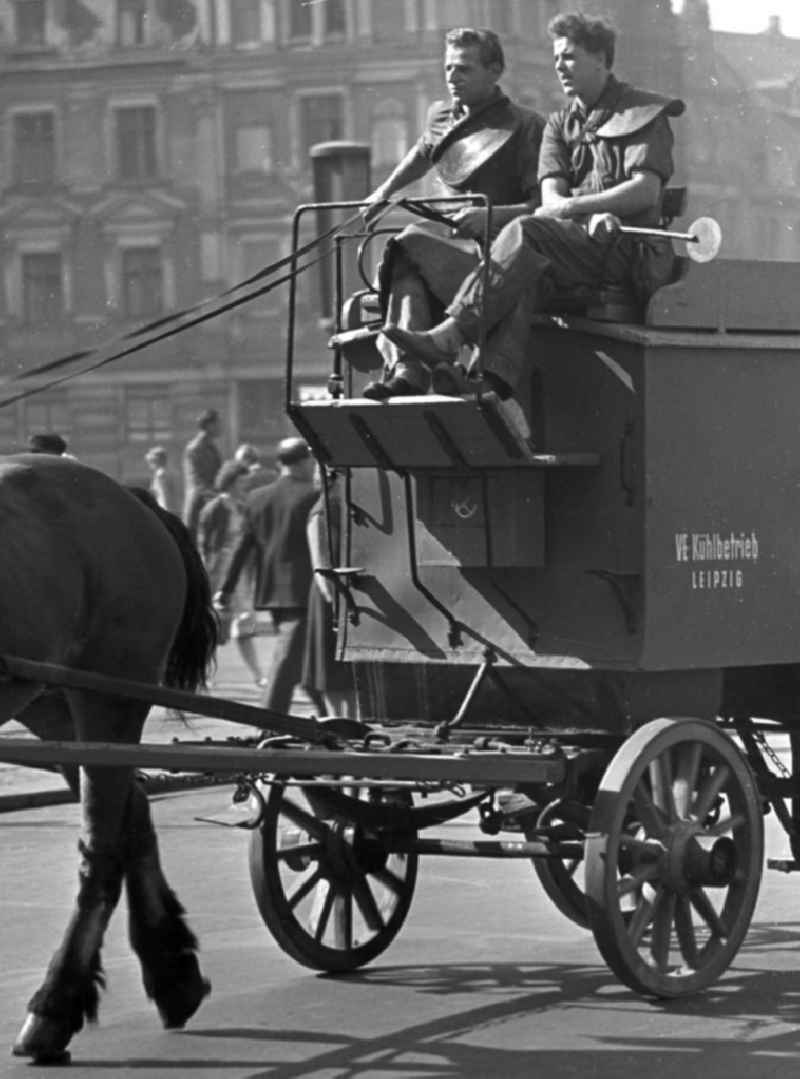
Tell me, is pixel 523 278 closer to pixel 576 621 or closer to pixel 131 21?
pixel 576 621

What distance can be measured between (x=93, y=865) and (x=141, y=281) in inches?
1600

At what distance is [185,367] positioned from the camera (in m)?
46.1

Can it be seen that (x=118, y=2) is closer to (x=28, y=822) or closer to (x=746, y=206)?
(x=746, y=206)

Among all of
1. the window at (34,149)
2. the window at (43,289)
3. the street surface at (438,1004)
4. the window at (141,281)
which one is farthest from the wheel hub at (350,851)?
the window at (34,149)

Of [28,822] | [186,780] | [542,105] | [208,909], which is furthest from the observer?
[542,105]

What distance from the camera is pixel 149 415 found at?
45656mm

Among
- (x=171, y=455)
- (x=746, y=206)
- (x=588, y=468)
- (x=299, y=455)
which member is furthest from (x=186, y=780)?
(x=171, y=455)

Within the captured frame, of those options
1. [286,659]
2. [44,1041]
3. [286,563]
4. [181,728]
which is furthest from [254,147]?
[44,1041]

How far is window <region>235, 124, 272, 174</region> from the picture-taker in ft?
152

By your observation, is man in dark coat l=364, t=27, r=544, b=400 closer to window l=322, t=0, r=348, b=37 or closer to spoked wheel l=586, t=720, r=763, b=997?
spoked wheel l=586, t=720, r=763, b=997

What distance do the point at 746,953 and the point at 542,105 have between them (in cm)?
3066

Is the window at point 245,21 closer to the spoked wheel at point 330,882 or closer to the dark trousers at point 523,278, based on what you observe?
the spoked wheel at point 330,882

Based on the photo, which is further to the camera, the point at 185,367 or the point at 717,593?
the point at 185,367

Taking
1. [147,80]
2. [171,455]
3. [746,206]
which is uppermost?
[147,80]
